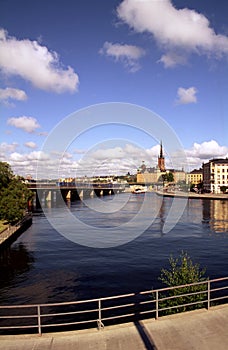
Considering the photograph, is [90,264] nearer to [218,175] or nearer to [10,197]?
[10,197]

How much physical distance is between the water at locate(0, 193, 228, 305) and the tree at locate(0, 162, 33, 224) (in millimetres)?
3651

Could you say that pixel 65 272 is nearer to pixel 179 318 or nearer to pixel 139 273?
pixel 139 273

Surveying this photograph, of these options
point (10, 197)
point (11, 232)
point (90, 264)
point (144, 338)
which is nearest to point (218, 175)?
point (10, 197)

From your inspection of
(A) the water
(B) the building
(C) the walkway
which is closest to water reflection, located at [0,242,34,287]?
(A) the water

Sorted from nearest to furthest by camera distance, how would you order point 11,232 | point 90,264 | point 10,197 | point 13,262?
1. point 90,264
2. point 13,262
3. point 11,232
4. point 10,197

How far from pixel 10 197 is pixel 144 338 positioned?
42.4 meters

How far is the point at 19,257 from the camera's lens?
33.6 m

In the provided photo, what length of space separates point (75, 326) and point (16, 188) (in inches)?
1430

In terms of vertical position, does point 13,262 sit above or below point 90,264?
below

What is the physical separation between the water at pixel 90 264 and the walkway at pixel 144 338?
12453mm

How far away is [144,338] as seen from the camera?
28.7 ft

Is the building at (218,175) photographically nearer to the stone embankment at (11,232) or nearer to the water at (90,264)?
the water at (90,264)

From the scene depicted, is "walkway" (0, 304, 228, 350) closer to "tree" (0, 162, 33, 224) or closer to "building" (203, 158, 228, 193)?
"tree" (0, 162, 33, 224)

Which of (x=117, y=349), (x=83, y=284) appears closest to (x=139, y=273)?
(x=83, y=284)
